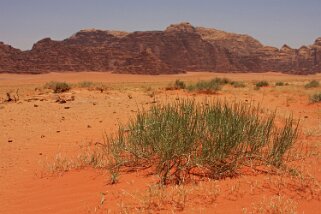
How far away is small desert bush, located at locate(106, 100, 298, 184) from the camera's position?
16.7ft

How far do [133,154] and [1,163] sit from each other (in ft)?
9.48

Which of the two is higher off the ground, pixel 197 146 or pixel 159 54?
pixel 197 146

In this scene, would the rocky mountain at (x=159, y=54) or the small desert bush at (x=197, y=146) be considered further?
the rocky mountain at (x=159, y=54)

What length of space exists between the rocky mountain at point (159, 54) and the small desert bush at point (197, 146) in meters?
85.7

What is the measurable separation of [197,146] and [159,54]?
120m

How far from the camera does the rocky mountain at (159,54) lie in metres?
96.3

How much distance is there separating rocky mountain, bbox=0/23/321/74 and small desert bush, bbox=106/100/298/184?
85.7 metres

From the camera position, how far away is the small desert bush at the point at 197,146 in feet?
16.7

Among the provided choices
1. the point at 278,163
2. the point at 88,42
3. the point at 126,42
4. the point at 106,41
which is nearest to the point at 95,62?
the point at 126,42

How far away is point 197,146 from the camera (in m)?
5.40

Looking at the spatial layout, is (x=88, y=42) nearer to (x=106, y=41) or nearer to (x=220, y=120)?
(x=106, y=41)

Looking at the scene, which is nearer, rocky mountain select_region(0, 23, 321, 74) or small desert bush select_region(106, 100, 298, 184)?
small desert bush select_region(106, 100, 298, 184)

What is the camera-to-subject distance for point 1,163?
285 inches

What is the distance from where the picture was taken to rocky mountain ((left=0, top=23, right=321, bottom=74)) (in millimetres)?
96312
